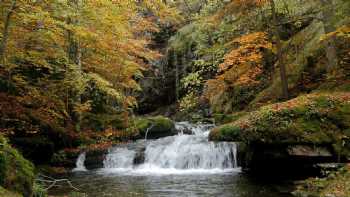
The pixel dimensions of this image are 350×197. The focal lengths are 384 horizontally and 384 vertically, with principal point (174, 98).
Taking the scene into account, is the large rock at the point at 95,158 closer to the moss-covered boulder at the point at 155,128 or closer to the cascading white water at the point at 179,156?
the cascading white water at the point at 179,156

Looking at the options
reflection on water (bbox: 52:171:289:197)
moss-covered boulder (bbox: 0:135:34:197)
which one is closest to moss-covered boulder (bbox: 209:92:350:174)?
reflection on water (bbox: 52:171:289:197)

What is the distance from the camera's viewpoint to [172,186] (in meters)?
10.7

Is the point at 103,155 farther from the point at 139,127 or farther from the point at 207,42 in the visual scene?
the point at 207,42

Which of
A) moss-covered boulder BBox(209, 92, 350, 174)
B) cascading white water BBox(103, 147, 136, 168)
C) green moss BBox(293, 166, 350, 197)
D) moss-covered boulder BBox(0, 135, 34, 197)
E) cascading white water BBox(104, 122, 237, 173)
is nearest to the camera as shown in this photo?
moss-covered boulder BBox(0, 135, 34, 197)

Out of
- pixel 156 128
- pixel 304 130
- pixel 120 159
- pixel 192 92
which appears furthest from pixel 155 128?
pixel 304 130

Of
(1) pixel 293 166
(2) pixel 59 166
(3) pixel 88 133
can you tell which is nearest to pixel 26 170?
(1) pixel 293 166

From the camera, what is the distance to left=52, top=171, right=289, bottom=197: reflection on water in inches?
377

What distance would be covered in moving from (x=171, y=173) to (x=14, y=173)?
788cm

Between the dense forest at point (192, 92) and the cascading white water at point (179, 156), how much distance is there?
544 mm

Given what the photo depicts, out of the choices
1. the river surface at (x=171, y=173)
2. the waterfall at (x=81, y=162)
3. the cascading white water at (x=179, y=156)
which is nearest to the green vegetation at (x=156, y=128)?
the river surface at (x=171, y=173)

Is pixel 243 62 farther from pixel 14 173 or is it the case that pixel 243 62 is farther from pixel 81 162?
pixel 14 173

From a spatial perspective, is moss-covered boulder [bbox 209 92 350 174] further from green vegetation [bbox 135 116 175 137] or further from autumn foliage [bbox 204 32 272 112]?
green vegetation [bbox 135 116 175 137]

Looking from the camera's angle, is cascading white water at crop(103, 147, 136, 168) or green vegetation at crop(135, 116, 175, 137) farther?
green vegetation at crop(135, 116, 175, 137)

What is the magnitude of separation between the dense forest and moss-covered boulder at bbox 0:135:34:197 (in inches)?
0.8
